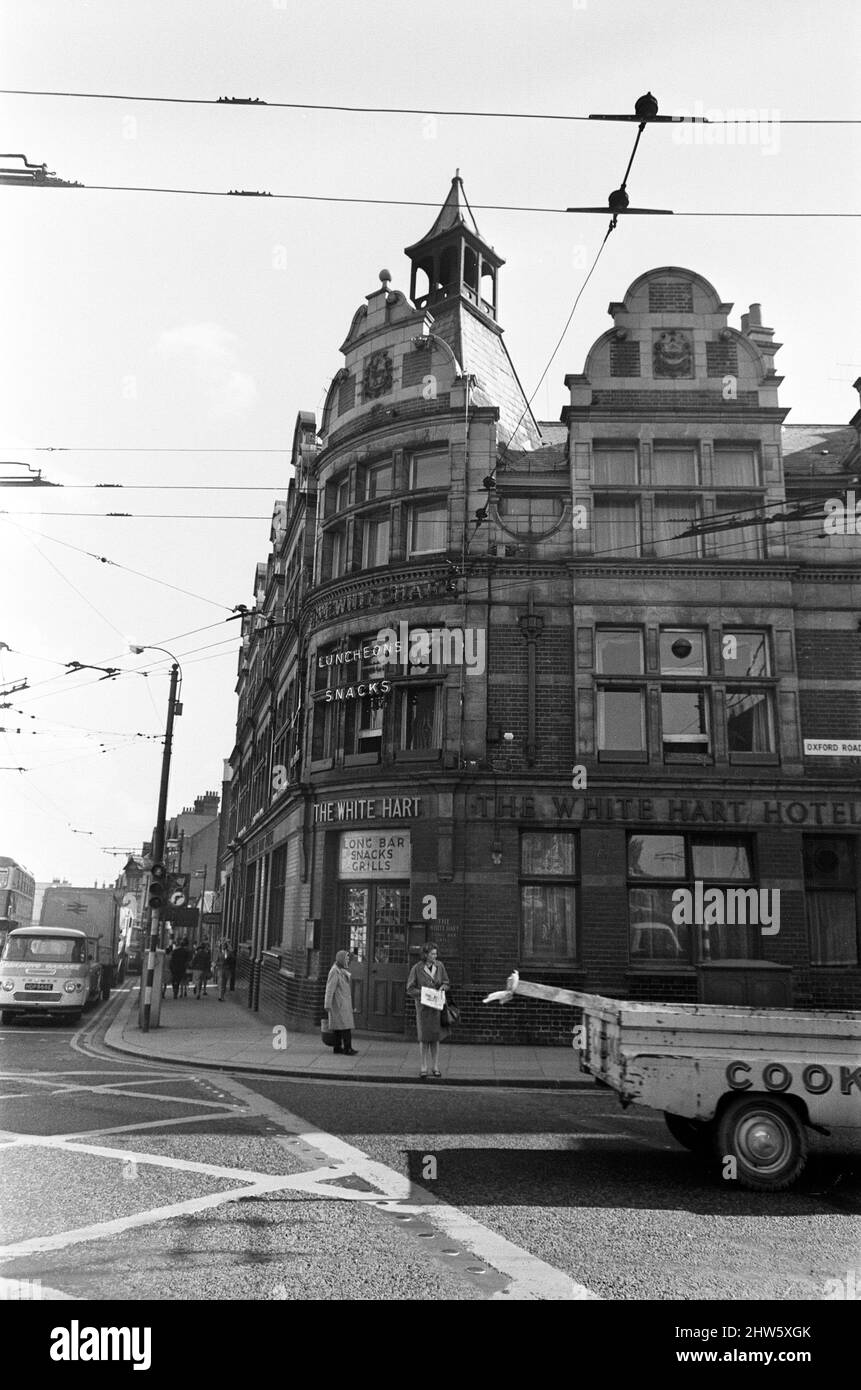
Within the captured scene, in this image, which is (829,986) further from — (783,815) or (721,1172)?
(721,1172)

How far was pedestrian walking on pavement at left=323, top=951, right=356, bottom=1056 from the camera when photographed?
15656 millimetres

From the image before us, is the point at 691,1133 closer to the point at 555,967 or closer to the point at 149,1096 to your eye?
the point at 149,1096

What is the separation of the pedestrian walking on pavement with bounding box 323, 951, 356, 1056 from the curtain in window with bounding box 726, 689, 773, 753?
8.69 meters

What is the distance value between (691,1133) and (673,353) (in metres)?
16.0

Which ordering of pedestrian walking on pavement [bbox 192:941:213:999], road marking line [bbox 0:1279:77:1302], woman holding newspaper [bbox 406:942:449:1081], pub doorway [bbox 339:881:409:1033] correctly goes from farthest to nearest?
1. pedestrian walking on pavement [bbox 192:941:213:999]
2. pub doorway [bbox 339:881:409:1033]
3. woman holding newspaper [bbox 406:942:449:1081]
4. road marking line [bbox 0:1279:77:1302]

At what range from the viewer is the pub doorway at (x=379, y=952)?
60.2 ft

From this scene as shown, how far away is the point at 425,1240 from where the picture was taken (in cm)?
615

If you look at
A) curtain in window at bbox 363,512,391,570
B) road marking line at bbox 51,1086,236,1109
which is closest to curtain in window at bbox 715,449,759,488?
curtain in window at bbox 363,512,391,570

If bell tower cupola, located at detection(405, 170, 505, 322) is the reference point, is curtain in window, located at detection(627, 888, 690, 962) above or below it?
below

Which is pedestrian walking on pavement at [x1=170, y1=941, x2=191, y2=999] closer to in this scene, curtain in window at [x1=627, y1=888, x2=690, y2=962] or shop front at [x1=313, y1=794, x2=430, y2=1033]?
shop front at [x1=313, y1=794, x2=430, y2=1033]

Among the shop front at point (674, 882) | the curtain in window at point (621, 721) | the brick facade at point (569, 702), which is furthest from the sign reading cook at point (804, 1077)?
the curtain in window at point (621, 721)

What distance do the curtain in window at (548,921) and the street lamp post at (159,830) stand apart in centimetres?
783

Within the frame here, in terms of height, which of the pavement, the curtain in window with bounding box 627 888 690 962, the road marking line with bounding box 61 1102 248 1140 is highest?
the curtain in window with bounding box 627 888 690 962
